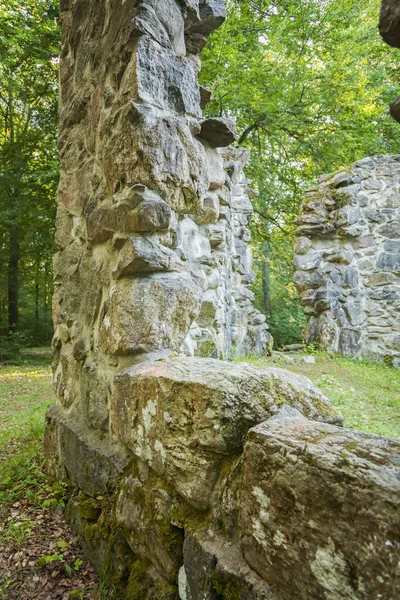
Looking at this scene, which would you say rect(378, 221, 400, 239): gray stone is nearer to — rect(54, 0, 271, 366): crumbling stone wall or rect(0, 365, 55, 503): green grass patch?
rect(54, 0, 271, 366): crumbling stone wall

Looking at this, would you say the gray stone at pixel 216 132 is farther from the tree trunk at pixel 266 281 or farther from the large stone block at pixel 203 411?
the tree trunk at pixel 266 281

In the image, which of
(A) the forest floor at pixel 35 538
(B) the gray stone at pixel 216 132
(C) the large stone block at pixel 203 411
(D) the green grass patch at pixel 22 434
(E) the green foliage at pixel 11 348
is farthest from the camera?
(E) the green foliage at pixel 11 348

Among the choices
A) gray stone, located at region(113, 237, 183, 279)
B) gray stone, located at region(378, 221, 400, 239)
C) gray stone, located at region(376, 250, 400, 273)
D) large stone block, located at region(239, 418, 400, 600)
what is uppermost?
gray stone, located at region(378, 221, 400, 239)

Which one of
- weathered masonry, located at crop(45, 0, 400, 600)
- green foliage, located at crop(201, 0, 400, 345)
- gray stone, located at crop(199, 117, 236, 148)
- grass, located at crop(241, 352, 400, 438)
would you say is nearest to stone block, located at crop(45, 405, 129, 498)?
weathered masonry, located at crop(45, 0, 400, 600)

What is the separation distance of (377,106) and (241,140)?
3.51 metres

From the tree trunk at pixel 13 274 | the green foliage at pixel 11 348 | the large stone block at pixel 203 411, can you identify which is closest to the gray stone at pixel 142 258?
the large stone block at pixel 203 411

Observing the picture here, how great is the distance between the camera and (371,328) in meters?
6.50

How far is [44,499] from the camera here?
95.7 inches

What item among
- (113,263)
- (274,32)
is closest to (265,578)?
(113,263)

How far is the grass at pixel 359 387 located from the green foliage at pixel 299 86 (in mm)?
5955

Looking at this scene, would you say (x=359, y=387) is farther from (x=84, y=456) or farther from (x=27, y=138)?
(x=27, y=138)

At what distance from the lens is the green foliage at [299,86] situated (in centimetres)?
873

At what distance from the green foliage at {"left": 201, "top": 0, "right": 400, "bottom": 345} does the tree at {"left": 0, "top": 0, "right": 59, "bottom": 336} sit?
3.41 metres

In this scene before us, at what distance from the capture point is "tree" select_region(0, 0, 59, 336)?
27.1 feet
